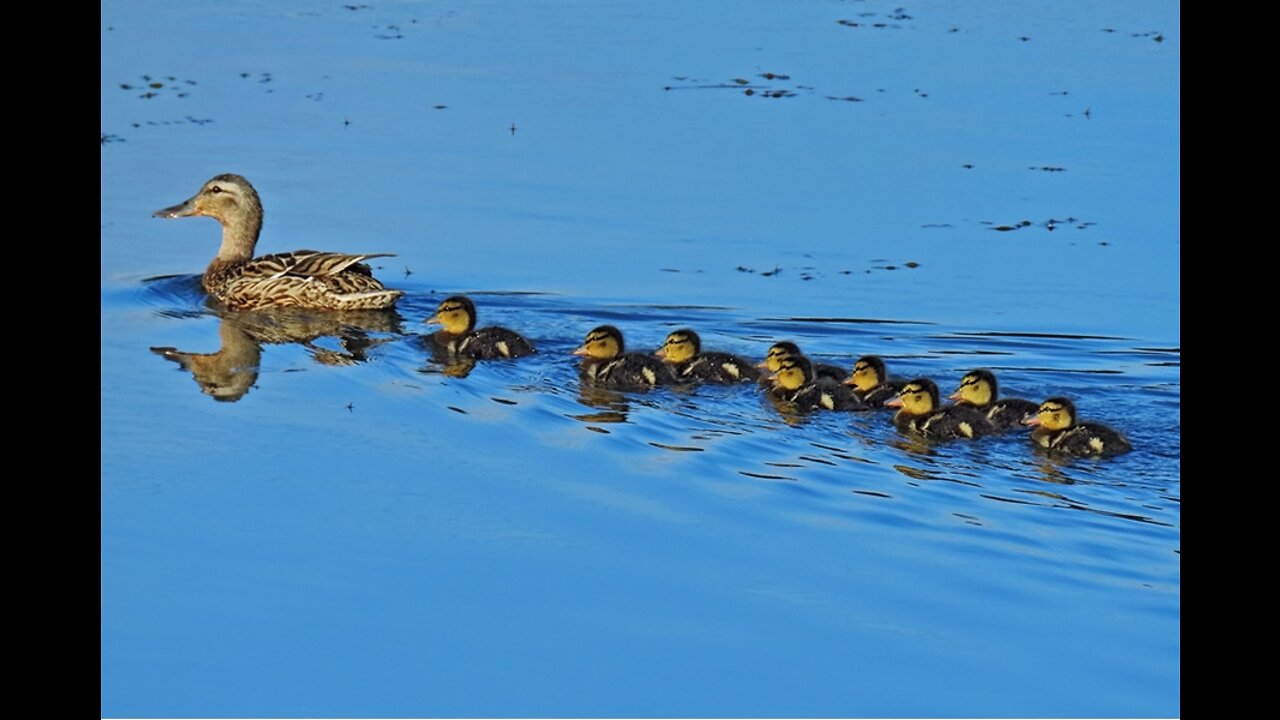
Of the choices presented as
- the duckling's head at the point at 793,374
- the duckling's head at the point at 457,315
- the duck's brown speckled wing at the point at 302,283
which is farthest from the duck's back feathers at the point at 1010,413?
the duck's brown speckled wing at the point at 302,283

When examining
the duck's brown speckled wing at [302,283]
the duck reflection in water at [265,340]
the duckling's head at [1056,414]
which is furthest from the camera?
the duck's brown speckled wing at [302,283]

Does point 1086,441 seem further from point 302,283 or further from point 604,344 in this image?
point 302,283

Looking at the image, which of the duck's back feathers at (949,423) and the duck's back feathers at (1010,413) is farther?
the duck's back feathers at (1010,413)

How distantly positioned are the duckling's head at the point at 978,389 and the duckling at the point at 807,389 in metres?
0.40

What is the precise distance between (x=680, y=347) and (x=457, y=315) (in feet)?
3.43

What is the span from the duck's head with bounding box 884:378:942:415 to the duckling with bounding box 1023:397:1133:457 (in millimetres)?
376

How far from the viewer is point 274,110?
1290 centimetres

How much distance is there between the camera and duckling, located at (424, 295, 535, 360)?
8648 mm

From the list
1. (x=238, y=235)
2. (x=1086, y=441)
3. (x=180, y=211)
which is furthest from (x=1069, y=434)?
(x=180, y=211)

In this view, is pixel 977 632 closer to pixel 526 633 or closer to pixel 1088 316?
pixel 526 633

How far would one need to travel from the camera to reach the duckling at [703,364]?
27.2ft

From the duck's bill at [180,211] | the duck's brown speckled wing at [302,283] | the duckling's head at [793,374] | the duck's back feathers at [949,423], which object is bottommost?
the duck's back feathers at [949,423]

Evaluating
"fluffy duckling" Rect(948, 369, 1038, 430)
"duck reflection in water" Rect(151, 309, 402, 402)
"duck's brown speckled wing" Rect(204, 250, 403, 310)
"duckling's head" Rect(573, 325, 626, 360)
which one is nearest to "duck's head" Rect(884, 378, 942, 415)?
"fluffy duckling" Rect(948, 369, 1038, 430)

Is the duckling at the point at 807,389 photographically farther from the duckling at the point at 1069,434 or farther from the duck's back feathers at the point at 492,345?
the duck's back feathers at the point at 492,345
